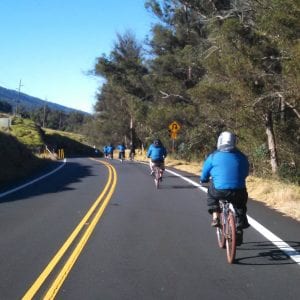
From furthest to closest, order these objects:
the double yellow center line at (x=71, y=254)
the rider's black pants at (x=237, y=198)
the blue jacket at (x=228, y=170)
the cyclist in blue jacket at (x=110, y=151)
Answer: the cyclist in blue jacket at (x=110, y=151)
the blue jacket at (x=228, y=170)
the rider's black pants at (x=237, y=198)
the double yellow center line at (x=71, y=254)

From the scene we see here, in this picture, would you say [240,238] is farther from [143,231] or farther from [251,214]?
[251,214]

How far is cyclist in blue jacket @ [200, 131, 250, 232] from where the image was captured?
8211mm

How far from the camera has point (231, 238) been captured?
789cm

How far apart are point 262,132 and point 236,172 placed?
21.1 m

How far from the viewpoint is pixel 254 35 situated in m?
23.2

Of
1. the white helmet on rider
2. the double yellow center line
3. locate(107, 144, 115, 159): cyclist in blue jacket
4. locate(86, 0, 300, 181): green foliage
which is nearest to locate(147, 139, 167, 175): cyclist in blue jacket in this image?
locate(86, 0, 300, 181): green foliage

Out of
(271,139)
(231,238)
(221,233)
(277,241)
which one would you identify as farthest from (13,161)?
(231,238)

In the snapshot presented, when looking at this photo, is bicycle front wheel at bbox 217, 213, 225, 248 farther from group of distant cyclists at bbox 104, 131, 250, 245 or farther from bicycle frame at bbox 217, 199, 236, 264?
group of distant cyclists at bbox 104, 131, 250, 245

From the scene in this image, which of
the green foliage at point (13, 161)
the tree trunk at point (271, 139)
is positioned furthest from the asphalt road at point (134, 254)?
the tree trunk at point (271, 139)

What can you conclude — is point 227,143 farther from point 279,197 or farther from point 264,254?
point 279,197

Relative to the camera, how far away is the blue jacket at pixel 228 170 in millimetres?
8250

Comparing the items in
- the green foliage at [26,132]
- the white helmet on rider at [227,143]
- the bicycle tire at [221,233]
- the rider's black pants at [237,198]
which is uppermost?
the green foliage at [26,132]

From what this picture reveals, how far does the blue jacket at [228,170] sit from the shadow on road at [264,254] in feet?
3.44

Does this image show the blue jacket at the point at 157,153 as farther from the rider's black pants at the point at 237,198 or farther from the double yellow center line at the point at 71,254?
the rider's black pants at the point at 237,198
